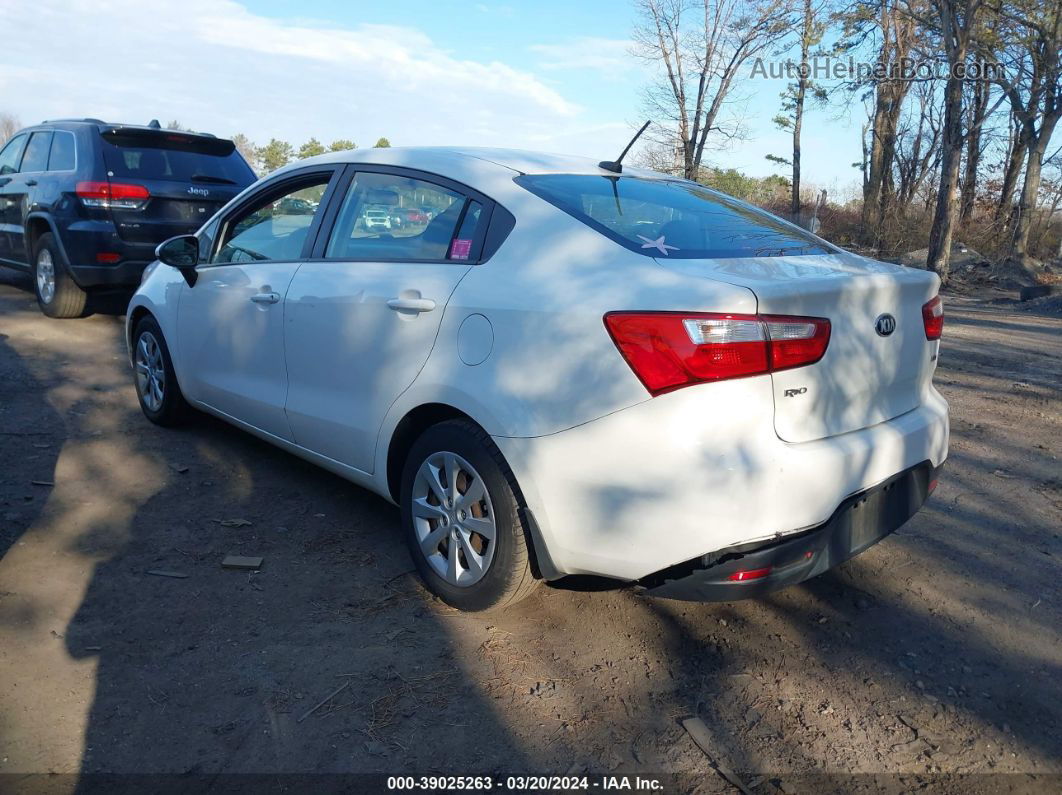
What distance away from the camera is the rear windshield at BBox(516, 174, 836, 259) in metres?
3.01

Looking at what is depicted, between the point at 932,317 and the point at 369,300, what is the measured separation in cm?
214

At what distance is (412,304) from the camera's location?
10.6 ft

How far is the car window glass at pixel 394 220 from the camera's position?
3369mm

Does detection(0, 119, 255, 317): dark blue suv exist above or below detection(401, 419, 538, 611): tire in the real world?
above

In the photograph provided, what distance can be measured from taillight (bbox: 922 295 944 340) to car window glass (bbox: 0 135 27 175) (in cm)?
888

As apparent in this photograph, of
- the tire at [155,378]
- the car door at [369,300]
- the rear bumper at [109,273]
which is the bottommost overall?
the tire at [155,378]

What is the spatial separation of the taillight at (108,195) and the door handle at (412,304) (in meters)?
5.25

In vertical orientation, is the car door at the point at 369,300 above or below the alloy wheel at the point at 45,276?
above

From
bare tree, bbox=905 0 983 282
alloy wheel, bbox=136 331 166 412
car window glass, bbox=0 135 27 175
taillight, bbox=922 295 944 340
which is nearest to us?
taillight, bbox=922 295 944 340

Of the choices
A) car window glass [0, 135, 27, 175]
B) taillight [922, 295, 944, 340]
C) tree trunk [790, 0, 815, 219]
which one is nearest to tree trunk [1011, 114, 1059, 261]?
tree trunk [790, 0, 815, 219]

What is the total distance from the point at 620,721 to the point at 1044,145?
22769 mm

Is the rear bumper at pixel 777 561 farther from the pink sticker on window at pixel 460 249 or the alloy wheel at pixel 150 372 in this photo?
the alloy wheel at pixel 150 372

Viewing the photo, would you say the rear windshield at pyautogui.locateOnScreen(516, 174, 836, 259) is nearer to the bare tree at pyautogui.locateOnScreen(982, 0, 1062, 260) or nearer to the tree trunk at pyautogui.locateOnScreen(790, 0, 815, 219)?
the bare tree at pyautogui.locateOnScreen(982, 0, 1062, 260)

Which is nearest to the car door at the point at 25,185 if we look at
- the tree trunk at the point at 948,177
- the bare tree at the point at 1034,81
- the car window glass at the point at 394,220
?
the car window glass at the point at 394,220
